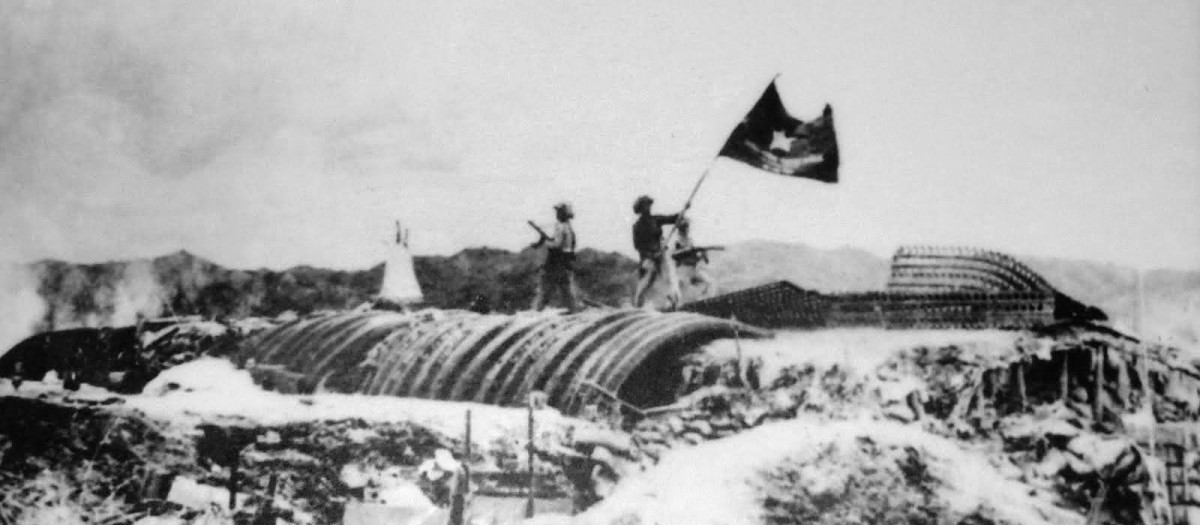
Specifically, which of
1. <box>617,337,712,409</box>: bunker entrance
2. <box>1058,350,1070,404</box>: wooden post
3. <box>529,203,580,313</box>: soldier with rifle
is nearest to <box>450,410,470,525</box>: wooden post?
<box>617,337,712,409</box>: bunker entrance

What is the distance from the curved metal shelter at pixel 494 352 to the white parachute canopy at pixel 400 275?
4.5 inches

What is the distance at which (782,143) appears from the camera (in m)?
Result: 4.45

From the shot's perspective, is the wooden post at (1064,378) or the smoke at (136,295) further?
the smoke at (136,295)

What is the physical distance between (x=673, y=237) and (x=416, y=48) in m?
1.64

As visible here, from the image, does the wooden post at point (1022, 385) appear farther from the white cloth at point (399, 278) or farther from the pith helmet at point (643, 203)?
the white cloth at point (399, 278)

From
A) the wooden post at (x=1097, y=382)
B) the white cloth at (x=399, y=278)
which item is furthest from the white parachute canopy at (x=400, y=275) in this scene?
the wooden post at (x=1097, y=382)

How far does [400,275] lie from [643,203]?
131cm

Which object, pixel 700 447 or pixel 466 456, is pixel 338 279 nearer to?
pixel 466 456

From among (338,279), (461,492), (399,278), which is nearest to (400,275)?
(399,278)

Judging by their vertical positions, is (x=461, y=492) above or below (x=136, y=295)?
below

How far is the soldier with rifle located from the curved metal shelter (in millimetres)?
235

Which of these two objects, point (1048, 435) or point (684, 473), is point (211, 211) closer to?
point (684, 473)

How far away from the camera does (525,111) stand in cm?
467

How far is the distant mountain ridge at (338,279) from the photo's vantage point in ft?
15.8
